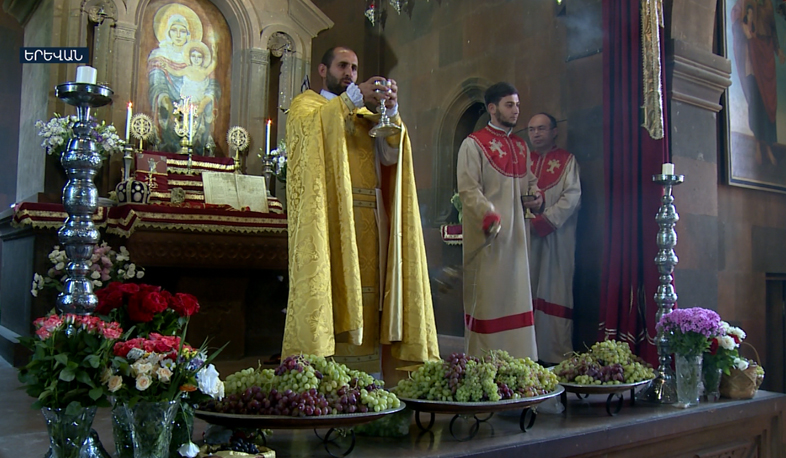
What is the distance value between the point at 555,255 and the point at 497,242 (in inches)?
30.6

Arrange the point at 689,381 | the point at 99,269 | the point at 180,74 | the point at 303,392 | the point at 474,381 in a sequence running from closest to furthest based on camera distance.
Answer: the point at 303,392 → the point at 474,381 → the point at 689,381 → the point at 99,269 → the point at 180,74

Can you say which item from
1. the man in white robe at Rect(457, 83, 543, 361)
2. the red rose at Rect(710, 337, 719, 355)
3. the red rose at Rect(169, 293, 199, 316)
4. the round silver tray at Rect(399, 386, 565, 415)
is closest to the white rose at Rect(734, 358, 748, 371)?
the red rose at Rect(710, 337, 719, 355)

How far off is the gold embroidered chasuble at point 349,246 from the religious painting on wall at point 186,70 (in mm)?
4340

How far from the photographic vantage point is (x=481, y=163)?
15.3 ft

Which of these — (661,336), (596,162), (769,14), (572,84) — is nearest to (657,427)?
(661,336)

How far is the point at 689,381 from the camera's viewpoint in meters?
3.83

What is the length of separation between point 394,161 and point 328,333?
99 cm

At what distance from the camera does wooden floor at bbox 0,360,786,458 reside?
2672 mm

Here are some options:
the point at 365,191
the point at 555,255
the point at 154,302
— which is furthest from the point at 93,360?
the point at 555,255

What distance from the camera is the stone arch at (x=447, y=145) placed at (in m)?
7.02

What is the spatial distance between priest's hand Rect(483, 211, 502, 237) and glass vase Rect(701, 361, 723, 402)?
1.53m

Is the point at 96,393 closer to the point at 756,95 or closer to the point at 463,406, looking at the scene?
the point at 463,406

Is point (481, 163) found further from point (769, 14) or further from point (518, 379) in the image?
point (769, 14)

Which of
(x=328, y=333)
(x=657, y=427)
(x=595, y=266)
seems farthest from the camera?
(x=595, y=266)
